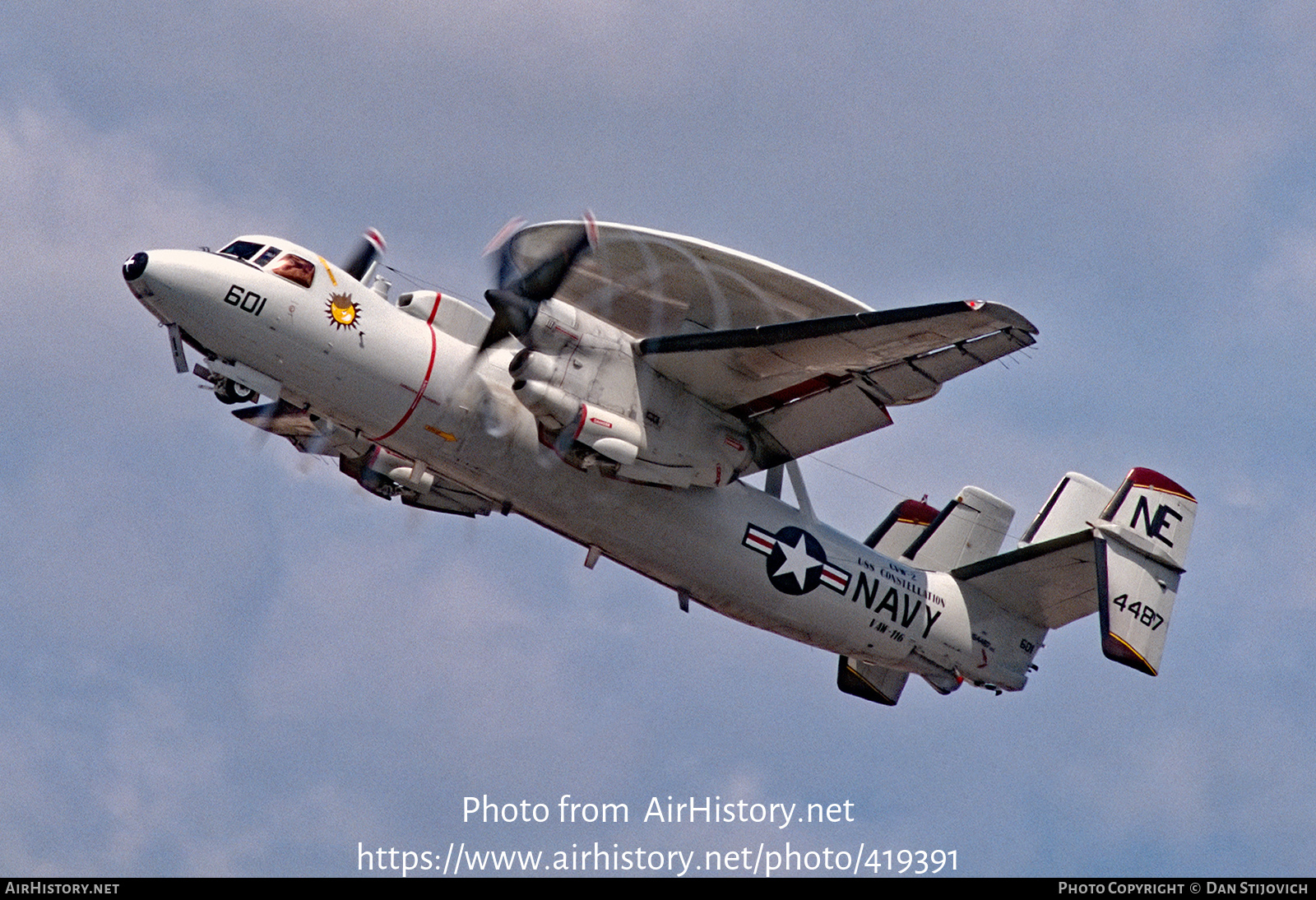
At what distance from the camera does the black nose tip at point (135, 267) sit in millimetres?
24438

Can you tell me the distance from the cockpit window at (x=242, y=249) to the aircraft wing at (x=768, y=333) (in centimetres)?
417

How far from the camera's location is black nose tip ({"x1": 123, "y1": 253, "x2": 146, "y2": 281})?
24438mm

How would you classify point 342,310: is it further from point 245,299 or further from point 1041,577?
point 1041,577

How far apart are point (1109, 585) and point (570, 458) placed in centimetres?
1137

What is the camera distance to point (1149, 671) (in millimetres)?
30922

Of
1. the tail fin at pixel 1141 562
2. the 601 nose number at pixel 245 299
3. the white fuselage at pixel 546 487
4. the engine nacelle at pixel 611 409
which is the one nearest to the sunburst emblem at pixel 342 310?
the white fuselage at pixel 546 487

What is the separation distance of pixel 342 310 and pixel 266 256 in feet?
4.79

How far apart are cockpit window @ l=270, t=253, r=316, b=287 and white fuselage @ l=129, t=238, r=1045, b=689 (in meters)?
0.12

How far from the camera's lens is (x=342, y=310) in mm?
25406

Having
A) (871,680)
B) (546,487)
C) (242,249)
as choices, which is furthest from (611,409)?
(871,680)

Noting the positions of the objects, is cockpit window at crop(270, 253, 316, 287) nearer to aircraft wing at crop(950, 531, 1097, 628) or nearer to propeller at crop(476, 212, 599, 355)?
propeller at crop(476, 212, 599, 355)

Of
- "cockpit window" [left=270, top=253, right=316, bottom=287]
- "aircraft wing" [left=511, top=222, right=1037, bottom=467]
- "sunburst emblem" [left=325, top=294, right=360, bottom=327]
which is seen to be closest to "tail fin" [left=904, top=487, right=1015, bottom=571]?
"aircraft wing" [left=511, top=222, right=1037, bottom=467]

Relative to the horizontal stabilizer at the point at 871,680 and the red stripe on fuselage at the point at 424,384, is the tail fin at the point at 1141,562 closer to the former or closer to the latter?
the horizontal stabilizer at the point at 871,680
